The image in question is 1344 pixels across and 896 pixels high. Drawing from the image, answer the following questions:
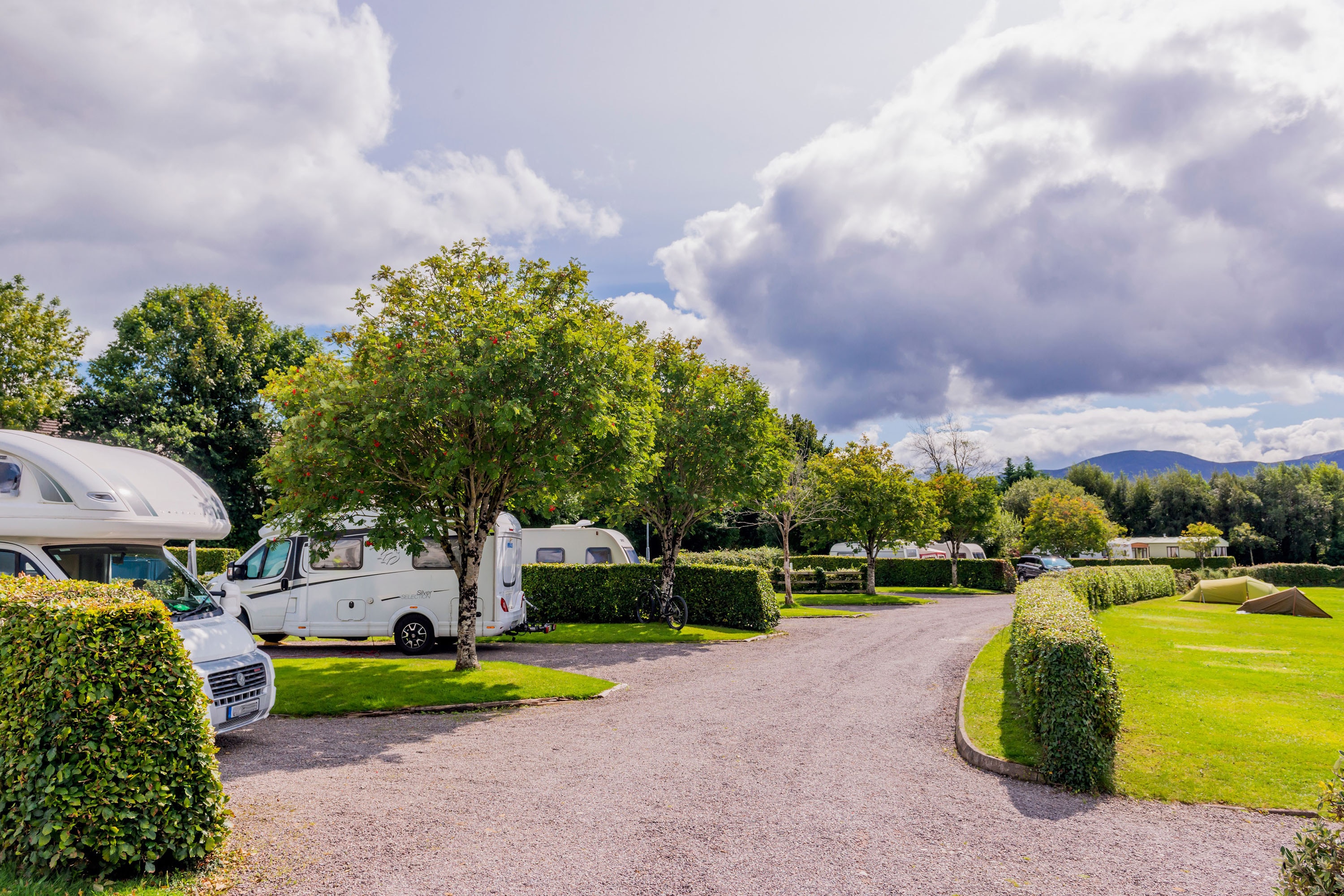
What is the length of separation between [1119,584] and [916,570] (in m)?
12.3

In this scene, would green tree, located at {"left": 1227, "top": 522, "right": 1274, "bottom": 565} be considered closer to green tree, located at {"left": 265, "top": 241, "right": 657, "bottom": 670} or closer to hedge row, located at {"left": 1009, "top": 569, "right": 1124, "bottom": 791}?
hedge row, located at {"left": 1009, "top": 569, "right": 1124, "bottom": 791}

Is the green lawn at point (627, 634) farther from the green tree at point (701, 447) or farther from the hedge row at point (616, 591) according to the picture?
the green tree at point (701, 447)

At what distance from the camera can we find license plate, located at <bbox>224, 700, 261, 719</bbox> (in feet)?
24.9

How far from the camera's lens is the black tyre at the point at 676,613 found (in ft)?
65.3

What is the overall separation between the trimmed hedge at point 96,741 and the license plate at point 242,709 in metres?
2.94

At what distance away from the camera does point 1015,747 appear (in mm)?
8320

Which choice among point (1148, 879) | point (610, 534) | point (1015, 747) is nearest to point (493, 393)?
point (1015, 747)

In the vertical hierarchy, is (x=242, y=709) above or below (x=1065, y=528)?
below

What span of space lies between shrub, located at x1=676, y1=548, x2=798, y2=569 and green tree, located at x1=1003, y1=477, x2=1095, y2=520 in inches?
1388

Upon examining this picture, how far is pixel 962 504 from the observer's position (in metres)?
39.9

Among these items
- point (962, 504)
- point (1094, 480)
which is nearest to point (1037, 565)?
point (962, 504)

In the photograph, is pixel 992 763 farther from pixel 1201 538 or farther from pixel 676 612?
pixel 1201 538

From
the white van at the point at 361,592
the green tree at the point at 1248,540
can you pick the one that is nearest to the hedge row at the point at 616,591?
the white van at the point at 361,592

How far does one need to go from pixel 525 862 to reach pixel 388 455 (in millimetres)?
7917
